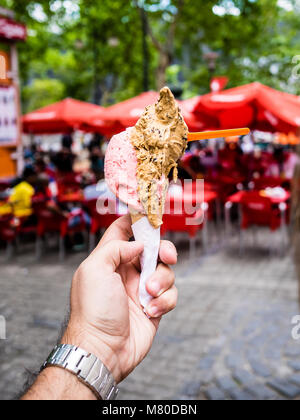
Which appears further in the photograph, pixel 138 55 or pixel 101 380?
pixel 138 55

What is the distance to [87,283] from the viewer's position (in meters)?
1.68

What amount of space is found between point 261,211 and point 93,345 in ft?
22.4

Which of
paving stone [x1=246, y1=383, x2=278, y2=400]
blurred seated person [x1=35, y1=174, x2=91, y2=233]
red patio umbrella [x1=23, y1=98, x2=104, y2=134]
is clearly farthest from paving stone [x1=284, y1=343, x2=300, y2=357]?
red patio umbrella [x1=23, y1=98, x2=104, y2=134]

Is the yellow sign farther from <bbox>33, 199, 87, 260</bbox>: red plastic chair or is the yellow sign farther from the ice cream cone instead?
the ice cream cone

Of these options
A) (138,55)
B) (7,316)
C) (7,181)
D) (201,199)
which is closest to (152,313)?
(7,316)

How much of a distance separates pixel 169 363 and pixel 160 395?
0.60 meters

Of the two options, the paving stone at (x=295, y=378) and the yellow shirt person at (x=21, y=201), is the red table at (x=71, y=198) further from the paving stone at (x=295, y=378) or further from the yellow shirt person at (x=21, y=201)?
the paving stone at (x=295, y=378)

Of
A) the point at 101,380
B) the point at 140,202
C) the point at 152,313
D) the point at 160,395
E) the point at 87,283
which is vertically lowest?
the point at 160,395

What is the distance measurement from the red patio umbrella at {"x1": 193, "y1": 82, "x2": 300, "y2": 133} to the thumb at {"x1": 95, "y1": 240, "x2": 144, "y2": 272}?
5.87 metres

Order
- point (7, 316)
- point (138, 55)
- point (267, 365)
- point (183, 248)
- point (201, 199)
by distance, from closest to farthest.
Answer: point (267, 365), point (7, 316), point (201, 199), point (183, 248), point (138, 55)

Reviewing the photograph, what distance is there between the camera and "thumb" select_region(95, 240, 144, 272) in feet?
5.40

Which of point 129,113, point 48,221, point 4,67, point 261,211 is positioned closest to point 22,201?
point 48,221

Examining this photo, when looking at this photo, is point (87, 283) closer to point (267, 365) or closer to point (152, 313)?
point (152, 313)

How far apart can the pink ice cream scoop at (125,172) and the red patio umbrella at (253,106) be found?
5.89 meters
